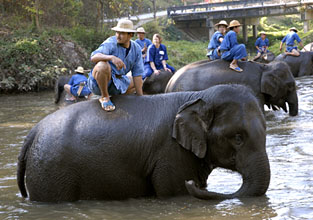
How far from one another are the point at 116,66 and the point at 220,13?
47398mm

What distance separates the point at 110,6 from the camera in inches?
1281

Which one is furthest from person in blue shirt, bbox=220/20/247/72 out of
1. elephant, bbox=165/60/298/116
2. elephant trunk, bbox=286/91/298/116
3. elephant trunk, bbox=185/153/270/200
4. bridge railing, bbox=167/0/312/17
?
bridge railing, bbox=167/0/312/17

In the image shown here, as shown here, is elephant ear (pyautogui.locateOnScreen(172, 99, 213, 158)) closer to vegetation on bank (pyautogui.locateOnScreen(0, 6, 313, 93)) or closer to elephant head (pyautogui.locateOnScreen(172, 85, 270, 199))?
elephant head (pyautogui.locateOnScreen(172, 85, 270, 199))

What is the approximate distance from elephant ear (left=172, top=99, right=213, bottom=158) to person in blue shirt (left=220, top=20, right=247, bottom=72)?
582 cm

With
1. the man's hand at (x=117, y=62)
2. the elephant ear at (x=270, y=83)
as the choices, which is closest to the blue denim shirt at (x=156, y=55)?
the elephant ear at (x=270, y=83)

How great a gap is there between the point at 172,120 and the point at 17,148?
15.7 ft

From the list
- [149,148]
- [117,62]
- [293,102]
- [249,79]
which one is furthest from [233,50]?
[149,148]

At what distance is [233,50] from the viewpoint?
11.0m

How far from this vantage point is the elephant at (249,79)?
1087 centimetres

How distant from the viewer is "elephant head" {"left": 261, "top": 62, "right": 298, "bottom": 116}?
10852 mm

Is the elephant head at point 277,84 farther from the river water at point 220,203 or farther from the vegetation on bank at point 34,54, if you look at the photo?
the vegetation on bank at point 34,54

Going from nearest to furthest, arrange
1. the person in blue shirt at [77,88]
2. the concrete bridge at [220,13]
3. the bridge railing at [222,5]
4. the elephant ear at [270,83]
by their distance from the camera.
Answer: the elephant ear at [270,83] → the person in blue shirt at [77,88] → the concrete bridge at [220,13] → the bridge railing at [222,5]

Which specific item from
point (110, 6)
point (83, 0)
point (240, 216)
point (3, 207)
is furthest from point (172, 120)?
point (83, 0)

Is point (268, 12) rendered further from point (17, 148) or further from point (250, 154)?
point (250, 154)
